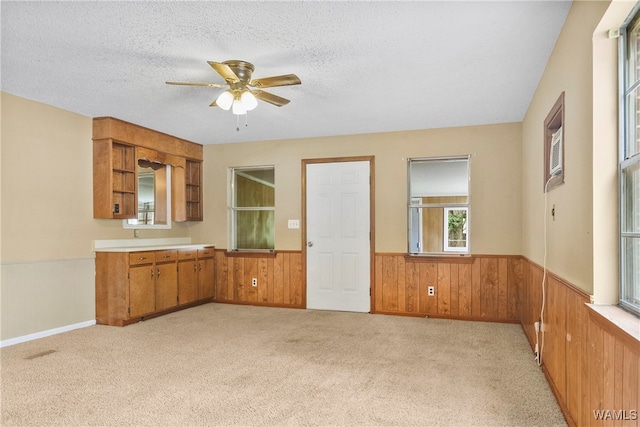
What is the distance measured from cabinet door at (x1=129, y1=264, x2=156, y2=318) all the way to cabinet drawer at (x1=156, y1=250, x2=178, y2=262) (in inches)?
6.3

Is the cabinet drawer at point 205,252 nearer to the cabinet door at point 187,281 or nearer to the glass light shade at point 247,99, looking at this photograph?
the cabinet door at point 187,281

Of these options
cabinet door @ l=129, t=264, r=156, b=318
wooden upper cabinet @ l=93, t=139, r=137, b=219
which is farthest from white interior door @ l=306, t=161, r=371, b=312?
wooden upper cabinet @ l=93, t=139, r=137, b=219

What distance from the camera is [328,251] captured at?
5633 mm

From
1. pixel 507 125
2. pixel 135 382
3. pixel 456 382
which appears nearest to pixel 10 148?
pixel 135 382

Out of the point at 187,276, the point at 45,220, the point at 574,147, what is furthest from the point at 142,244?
the point at 574,147

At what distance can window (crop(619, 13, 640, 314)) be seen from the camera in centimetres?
174

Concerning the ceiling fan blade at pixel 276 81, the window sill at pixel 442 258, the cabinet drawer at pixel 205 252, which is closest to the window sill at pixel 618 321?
the ceiling fan blade at pixel 276 81

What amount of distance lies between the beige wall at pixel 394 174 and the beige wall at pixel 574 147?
1.61 meters

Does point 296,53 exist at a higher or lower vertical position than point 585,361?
higher

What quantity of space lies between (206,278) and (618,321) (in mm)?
5268

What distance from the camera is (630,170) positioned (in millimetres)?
1792

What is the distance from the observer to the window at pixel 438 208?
5328mm

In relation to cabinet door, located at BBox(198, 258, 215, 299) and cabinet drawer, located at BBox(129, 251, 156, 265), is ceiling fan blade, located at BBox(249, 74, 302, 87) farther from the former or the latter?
cabinet door, located at BBox(198, 258, 215, 299)

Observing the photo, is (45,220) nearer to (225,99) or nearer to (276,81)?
(225,99)
